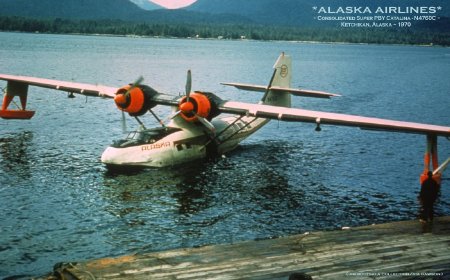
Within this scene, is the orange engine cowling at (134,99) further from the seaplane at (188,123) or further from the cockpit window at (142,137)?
the cockpit window at (142,137)

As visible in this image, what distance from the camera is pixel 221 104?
104ft

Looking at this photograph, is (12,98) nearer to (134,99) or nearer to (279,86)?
(134,99)

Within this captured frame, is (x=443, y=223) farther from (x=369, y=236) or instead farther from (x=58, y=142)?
(x=58, y=142)

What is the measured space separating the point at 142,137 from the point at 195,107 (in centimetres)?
357

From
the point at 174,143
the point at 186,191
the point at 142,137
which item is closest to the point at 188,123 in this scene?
the point at 174,143

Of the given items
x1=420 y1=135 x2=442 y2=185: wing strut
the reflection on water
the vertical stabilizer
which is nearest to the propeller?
the vertical stabilizer

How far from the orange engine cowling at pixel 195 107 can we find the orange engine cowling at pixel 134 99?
3070 mm

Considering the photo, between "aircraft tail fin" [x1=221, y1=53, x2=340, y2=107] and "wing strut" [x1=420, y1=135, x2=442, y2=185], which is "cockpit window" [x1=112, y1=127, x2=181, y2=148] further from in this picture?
"wing strut" [x1=420, y1=135, x2=442, y2=185]

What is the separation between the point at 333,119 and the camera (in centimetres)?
2783

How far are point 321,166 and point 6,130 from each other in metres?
25.7

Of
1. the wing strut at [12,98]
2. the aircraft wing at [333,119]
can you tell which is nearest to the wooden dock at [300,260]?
the aircraft wing at [333,119]

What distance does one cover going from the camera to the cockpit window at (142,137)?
1191 inches

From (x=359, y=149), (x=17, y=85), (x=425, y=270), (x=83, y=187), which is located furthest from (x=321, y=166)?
(x=17, y=85)

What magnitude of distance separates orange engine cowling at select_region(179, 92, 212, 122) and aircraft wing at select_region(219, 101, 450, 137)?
97 centimetres
